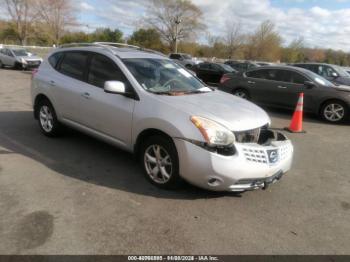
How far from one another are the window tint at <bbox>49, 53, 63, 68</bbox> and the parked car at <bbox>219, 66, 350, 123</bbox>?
6.64 m

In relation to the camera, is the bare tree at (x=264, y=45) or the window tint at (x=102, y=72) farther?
the bare tree at (x=264, y=45)

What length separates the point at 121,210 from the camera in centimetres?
375

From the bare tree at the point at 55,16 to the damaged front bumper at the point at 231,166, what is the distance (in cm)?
6867

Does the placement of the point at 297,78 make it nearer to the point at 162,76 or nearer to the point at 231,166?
the point at 162,76

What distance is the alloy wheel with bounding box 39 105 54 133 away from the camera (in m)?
6.15

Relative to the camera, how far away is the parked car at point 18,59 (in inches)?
866

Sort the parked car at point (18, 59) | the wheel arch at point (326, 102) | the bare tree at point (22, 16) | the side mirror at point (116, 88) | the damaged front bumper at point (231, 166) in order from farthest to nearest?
the bare tree at point (22, 16), the parked car at point (18, 59), the wheel arch at point (326, 102), the side mirror at point (116, 88), the damaged front bumper at point (231, 166)

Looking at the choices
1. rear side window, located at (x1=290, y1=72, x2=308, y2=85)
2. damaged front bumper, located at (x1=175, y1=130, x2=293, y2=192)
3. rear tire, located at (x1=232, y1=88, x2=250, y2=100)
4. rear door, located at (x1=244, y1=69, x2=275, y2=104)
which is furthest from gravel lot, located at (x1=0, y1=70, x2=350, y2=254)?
rear tire, located at (x1=232, y1=88, x2=250, y2=100)

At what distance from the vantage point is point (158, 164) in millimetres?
4250

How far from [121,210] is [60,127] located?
2886mm

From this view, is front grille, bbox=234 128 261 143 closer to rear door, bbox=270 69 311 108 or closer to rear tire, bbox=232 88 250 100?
rear door, bbox=270 69 311 108

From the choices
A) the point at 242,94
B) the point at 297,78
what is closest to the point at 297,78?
the point at 297,78

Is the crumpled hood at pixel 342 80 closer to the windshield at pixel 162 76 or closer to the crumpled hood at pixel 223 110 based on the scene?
the windshield at pixel 162 76

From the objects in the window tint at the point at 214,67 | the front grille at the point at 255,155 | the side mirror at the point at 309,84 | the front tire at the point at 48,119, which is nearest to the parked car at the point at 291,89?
the side mirror at the point at 309,84
